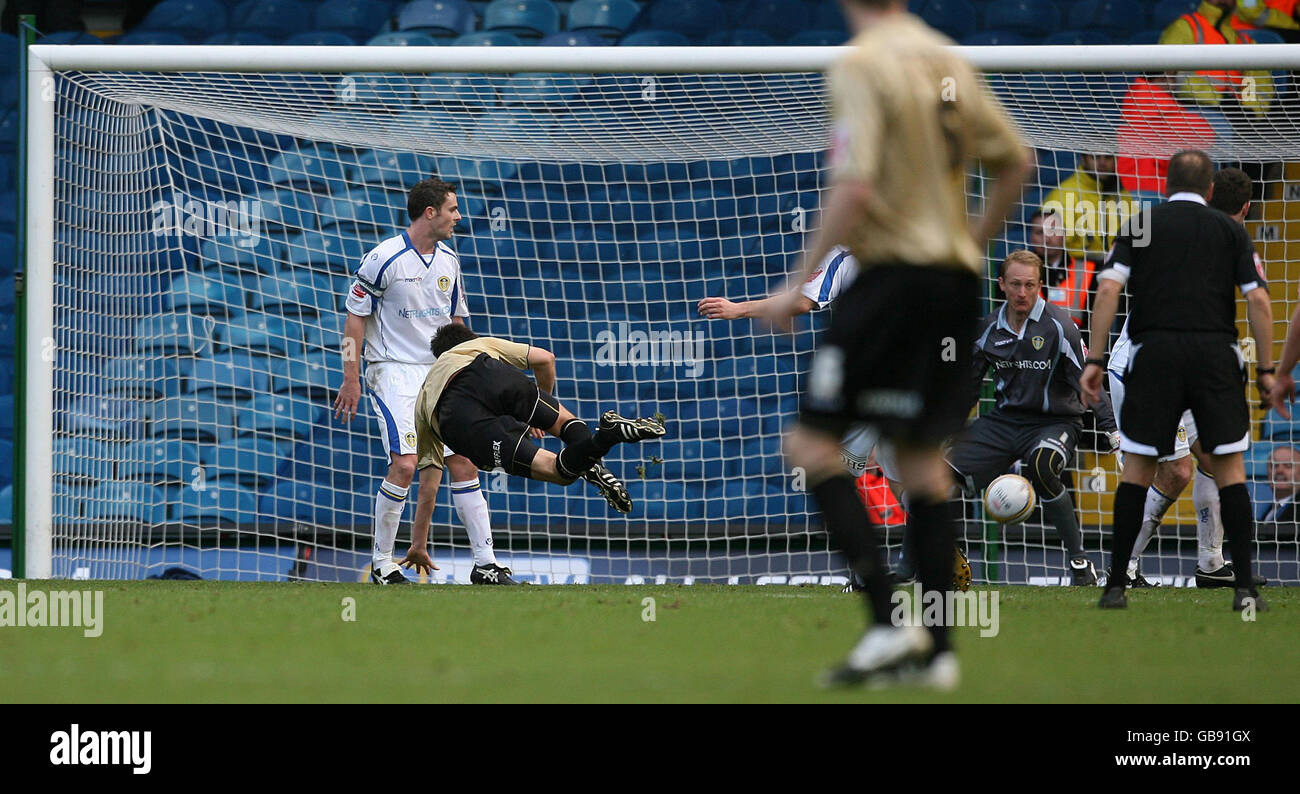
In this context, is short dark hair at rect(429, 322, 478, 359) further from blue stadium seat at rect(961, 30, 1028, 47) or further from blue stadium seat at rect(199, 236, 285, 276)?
blue stadium seat at rect(961, 30, 1028, 47)

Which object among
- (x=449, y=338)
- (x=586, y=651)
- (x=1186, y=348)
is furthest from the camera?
(x=449, y=338)

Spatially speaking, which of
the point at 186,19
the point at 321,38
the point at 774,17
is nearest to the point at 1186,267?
the point at 774,17

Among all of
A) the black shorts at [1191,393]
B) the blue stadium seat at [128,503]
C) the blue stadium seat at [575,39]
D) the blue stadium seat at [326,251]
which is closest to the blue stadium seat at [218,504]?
the blue stadium seat at [128,503]

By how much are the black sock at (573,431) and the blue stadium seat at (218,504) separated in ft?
8.76

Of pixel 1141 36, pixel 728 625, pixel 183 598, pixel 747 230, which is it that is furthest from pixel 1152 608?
pixel 1141 36

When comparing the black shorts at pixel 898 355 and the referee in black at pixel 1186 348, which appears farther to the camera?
the referee in black at pixel 1186 348

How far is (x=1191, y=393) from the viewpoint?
4996 millimetres

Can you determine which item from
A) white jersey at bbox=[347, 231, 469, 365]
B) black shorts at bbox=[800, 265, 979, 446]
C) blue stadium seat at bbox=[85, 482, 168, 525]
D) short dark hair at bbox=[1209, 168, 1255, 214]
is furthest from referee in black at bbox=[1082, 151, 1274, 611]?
blue stadium seat at bbox=[85, 482, 168, 525]

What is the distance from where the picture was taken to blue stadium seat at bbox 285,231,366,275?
28.6 ft

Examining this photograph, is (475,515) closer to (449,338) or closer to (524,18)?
(449,338)

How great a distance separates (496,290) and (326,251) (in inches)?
41.5

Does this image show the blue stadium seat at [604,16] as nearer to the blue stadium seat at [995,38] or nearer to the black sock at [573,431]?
the blue stadium seat at [995,38]

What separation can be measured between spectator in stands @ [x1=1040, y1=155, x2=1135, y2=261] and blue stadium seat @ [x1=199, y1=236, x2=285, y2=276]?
4.57m

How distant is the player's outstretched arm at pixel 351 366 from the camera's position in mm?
6793
